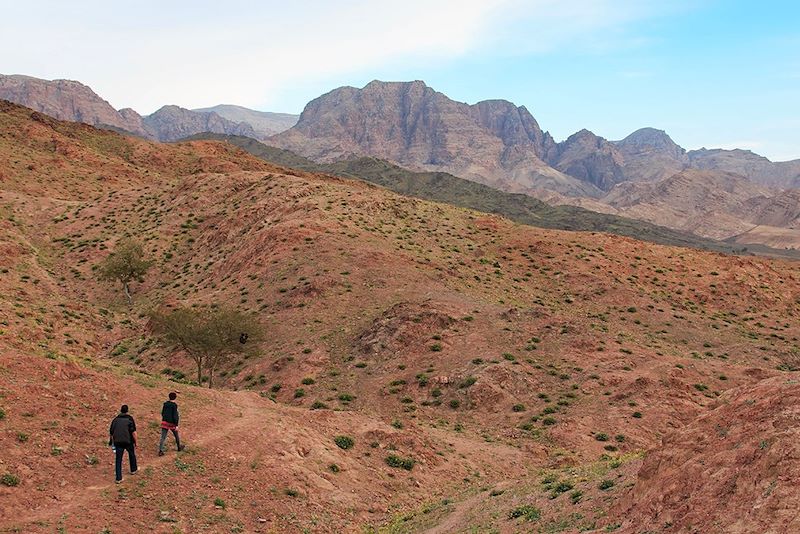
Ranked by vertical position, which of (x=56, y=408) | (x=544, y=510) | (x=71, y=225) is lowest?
(x=544, y=510)

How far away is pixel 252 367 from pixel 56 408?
19.8 meters

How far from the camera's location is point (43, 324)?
4222 centimetres

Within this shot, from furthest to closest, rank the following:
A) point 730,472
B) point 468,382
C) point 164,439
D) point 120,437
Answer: point 468,382
point 164,439
point 120,437
point 730,472

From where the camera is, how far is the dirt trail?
15539 millimetres

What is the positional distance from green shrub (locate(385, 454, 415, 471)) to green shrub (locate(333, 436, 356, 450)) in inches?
71.9

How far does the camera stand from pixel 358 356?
40.2 meters

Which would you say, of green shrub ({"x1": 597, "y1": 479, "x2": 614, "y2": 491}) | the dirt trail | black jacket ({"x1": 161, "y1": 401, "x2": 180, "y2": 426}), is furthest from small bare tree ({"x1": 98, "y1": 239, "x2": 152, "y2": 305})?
green shrub ({"x1": 597, "y1": 479, "x2": 614, "y2": 491})

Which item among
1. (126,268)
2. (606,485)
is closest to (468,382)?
(606,485)

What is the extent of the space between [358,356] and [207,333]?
10887mm

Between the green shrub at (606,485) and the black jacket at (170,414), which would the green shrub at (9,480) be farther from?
the green shrub at (606,485)

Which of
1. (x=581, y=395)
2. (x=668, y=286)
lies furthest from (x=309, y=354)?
(x=668, y=286)

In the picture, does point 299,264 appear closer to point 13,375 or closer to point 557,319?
point 557,319

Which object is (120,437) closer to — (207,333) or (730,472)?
(730,472)

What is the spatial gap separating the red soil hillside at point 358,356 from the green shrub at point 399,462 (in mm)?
376
